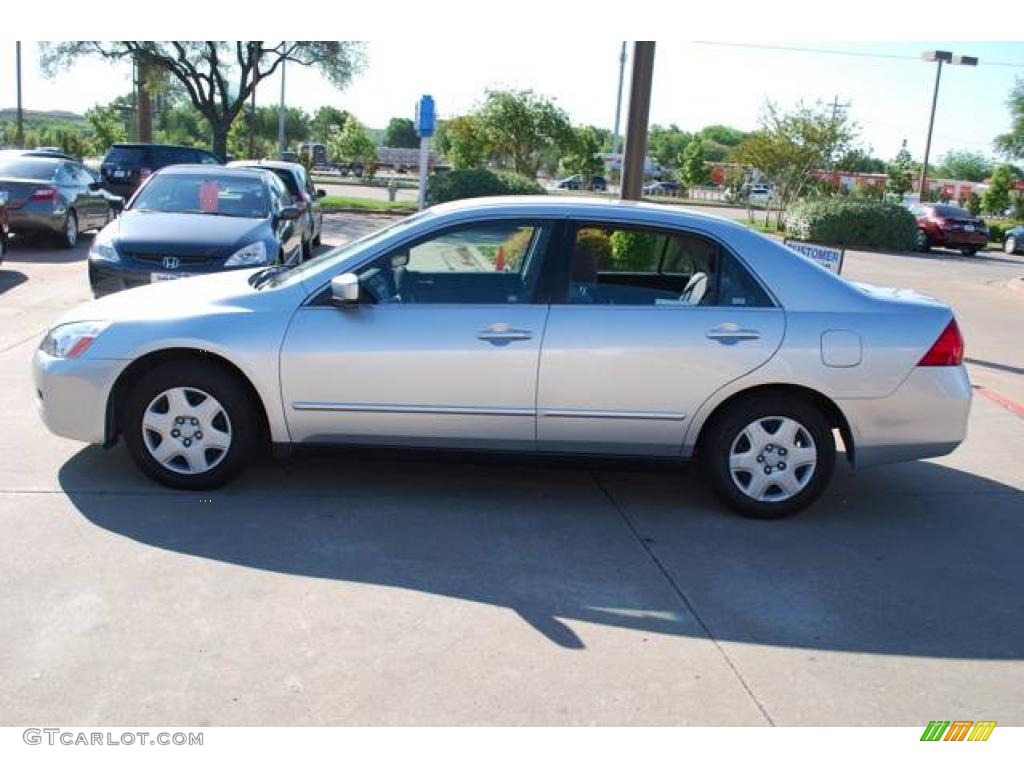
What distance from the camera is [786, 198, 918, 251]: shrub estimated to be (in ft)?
89.6

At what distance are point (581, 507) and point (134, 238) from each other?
5.58m

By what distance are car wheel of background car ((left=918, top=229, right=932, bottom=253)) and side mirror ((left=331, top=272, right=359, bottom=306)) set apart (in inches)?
1109

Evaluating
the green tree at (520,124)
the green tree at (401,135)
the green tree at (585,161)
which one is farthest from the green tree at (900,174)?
the green tree at (401,135)

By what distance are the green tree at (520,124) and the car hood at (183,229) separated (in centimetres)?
2178

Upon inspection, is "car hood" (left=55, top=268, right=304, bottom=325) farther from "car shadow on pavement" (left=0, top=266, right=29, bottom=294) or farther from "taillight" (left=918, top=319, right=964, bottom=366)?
"car shadow on pavement" (left=0, top=266, right=29, bottom=294)

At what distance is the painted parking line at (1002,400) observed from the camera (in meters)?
7.84

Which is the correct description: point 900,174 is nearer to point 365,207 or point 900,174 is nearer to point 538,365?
point 365,207

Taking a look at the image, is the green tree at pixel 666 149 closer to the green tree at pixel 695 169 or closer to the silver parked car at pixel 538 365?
the green tree at pixel 695 169

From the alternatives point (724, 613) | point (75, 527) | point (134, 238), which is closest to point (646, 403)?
point (724, 613)

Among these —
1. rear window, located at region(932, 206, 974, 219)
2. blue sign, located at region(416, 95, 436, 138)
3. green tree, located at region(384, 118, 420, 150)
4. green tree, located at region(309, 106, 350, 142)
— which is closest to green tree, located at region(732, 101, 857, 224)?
rear window, located at region(932, 206, 974, 219)

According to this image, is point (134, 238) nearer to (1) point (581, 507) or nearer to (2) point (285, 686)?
(1) point (581, 507)

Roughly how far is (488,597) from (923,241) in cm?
2905

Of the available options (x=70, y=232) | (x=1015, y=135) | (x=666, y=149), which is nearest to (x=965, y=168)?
(x=666, y=149)

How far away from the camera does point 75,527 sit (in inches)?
176
